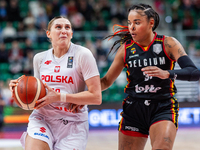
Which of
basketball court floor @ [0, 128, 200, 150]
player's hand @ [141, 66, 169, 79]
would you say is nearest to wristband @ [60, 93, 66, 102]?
player's hand @ [141, 66, 169, 79]

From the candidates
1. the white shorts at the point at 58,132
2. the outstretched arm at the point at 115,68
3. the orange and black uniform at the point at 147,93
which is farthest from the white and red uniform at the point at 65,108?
the orange and black uniform at the point at 147,93

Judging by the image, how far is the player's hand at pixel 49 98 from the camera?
9.73 ft

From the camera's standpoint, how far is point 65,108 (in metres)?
3.23

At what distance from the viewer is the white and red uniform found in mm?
3152

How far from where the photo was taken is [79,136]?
3174 millimetres

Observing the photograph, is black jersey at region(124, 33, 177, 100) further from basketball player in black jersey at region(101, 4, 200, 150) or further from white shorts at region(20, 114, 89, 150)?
white shorts at region(20, 114, 89, 150)

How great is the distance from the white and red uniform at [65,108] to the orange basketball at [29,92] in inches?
10.0

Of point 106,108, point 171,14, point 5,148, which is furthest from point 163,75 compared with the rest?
point 171,14

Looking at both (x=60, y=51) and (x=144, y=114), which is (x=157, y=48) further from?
(x=60, y=51)

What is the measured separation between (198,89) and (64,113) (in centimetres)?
712

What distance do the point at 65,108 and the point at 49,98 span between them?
32cm

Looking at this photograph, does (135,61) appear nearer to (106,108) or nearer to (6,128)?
(106,108)

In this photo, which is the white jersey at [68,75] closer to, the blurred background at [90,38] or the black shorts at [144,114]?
the black shorts at [144,114]

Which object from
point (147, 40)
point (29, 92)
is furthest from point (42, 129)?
point (147, 40)
